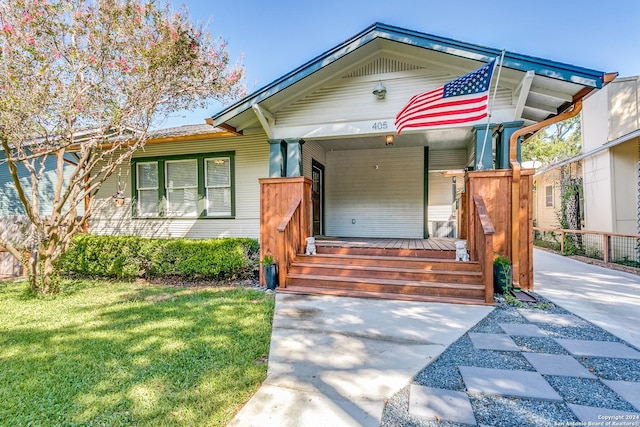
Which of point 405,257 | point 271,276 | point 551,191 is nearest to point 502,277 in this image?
point 405,257

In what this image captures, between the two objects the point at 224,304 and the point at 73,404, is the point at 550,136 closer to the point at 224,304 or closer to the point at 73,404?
the point at 224,304

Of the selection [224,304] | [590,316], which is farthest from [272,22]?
[590,316]

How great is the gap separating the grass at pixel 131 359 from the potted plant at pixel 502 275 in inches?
134

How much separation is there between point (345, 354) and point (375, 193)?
239 inches

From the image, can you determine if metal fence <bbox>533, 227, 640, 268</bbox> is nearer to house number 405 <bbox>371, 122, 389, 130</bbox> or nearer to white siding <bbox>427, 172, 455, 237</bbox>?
white siding <bbox>427, 172, 455, 237</bbox>

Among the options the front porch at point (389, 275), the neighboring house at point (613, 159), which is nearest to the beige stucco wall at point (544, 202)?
the neighboring house at point (613, 159)

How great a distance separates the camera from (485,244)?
438 centimetres

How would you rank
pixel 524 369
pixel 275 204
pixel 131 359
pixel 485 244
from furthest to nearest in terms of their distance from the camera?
pixel 275 204 < pixel 485 244 < pixel 131 359 < pixel 524 369

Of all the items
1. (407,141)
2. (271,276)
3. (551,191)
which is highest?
(407,141)

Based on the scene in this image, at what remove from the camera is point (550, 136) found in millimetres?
26500

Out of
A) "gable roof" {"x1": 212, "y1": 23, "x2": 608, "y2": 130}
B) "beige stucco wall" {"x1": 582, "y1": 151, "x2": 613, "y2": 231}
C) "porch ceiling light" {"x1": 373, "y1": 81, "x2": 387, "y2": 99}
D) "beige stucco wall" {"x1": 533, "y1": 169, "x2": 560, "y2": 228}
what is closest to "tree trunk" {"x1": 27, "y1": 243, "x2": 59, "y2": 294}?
"gable roof" {"x1": 212, "y1": 23, "x2": 608, "y2": 130}

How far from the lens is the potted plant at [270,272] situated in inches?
214

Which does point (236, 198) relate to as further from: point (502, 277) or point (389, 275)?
point (502, 277)

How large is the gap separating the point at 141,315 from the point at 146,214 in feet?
15.6
